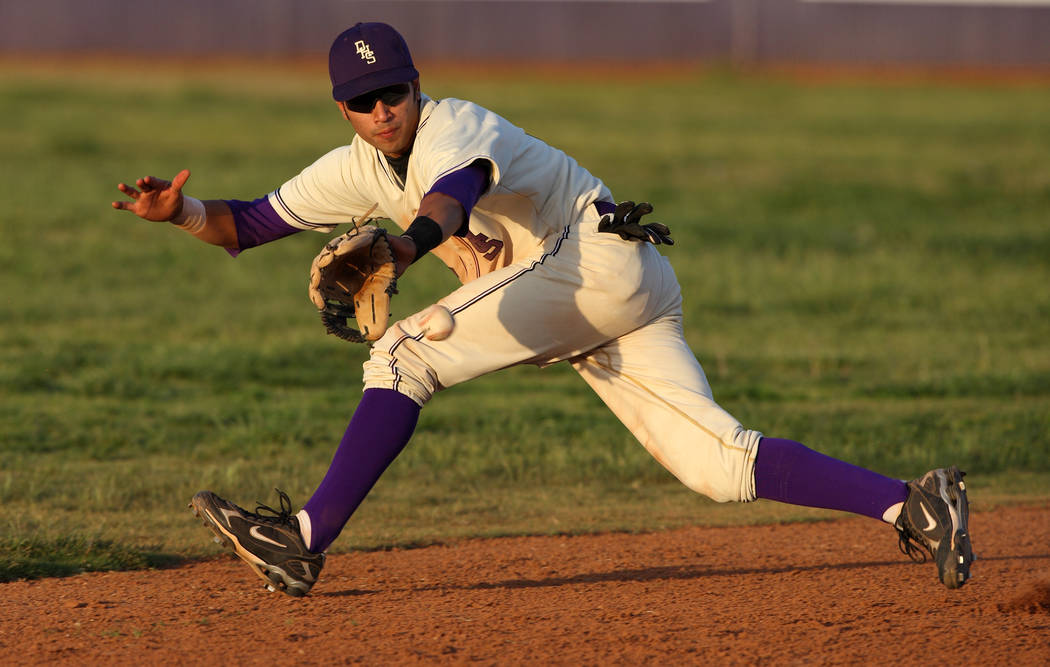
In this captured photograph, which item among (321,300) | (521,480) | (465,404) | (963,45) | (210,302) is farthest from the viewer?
(963,45)

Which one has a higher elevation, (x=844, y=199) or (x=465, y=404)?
(x=844, y=199)

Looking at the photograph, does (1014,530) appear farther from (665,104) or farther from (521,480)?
(665,104)

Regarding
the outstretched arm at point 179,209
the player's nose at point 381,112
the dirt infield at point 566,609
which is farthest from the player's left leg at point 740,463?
the outstretched arm at point 179,209

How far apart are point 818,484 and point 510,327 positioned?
115 centimetres

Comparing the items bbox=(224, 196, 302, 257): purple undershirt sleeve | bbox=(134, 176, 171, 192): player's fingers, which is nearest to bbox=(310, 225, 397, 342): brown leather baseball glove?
bbox=(224, 196, 302, 257): purple undershirt sleeve

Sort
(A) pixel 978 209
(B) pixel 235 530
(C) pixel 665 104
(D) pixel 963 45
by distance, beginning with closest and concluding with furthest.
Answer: (B) pixel 235 530
(A) pixel 978 209
(C) pixel 665 104
(D) pixel 963 45

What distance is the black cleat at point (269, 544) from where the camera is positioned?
4.20 m

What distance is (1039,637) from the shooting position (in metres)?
4.05

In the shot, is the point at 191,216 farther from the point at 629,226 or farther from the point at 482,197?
the point at 629,226

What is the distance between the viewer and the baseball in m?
4.17

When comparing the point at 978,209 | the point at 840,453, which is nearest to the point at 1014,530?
the point at 840,453

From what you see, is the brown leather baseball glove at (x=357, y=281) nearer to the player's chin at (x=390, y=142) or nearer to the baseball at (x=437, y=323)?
the baseball at (x=437, y=323)

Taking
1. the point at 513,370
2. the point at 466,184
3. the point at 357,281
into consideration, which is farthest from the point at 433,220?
the point at 513,370

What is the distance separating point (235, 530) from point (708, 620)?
160cm
